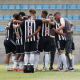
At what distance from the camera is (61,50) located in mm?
5902

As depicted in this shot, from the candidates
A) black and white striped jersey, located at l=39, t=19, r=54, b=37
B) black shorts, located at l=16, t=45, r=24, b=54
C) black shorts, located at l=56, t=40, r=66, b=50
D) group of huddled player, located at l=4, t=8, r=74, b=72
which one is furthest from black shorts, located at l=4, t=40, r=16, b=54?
black shorts, located at l=56, t=40, r=66, b=50

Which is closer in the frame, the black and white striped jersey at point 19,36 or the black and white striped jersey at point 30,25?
the black and white striped jersey at point 30,25

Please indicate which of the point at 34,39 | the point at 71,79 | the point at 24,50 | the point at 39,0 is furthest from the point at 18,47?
the point at 39,0

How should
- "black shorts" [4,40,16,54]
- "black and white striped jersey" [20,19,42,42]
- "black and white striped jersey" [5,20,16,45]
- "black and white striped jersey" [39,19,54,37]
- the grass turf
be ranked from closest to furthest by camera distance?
1. the grass turf
2. "black and white striped jersey" [20,19,42,42]
3. "black and white striped jersey" [39,19,54,37]
4. "black and white striped jersey" [5,20,16,45]
5. "black shorts" [4,40,16,54]

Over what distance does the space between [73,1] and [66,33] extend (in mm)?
11712

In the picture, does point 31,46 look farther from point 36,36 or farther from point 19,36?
point 19,36

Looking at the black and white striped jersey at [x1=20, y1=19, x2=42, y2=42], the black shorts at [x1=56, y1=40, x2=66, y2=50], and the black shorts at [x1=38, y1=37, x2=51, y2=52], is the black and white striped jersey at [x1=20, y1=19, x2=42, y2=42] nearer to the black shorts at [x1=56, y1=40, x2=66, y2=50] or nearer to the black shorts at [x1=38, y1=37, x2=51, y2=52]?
the black shorts at [x1=38, y1=37, x2=51, y2=52]

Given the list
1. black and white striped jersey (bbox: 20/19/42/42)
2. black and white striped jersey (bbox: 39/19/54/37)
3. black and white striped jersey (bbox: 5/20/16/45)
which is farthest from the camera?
black and white striped jersey (bbox: 5/20/16/45)

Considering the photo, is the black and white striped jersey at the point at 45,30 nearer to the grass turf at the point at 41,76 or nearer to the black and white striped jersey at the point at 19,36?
the black and white striped jersey at the point at 19,36

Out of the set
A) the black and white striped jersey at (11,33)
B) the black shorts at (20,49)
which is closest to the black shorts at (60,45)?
the black shorts at (20,49)

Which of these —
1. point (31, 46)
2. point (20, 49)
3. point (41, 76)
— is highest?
point (31, 46)

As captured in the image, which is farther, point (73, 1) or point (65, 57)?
point (73, 1)

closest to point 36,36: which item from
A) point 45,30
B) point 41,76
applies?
point 45,30

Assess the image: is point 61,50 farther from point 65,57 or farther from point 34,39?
point 34,39
